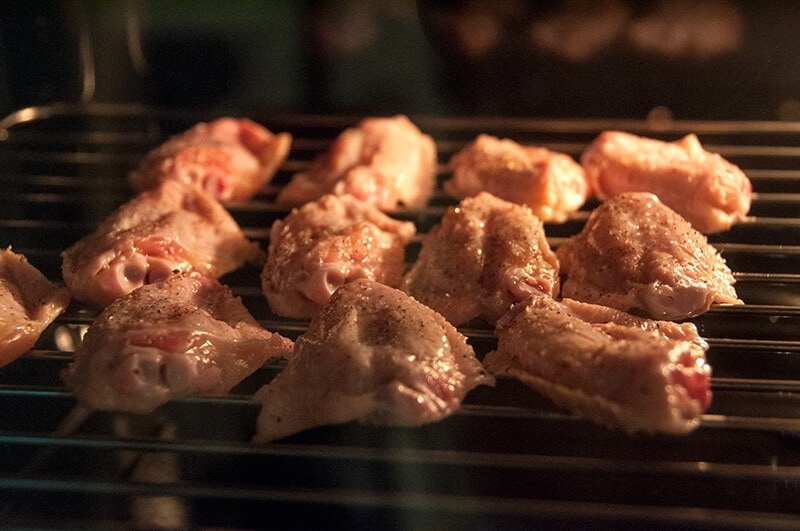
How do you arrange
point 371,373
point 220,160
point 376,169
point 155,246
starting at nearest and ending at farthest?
1. point 371,373
2. point 155,246
3. point 376,169
4. point 220,160

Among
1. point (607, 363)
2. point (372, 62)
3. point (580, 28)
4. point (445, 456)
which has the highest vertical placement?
point (580, 28)

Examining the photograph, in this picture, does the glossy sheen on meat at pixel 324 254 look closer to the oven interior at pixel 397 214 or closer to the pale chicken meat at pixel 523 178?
the oven interior at pixel 397 214

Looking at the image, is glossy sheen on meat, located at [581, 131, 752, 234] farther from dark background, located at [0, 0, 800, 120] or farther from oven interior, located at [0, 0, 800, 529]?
dark background, located at [0, 0, 800, 120]

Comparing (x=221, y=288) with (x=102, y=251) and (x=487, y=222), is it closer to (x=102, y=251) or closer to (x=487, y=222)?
(x=102, y=251)

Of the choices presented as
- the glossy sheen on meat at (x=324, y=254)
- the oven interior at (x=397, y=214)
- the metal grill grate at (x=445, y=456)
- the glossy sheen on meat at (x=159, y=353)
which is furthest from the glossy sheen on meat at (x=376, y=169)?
the glossy sheen on meat at (x=159, y=353)

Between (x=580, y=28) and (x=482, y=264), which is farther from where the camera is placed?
(x=580, y=28)

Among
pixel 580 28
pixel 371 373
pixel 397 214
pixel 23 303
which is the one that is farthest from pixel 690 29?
pixel 23 303

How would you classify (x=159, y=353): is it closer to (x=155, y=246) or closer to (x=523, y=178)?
(x=155, y=246)
